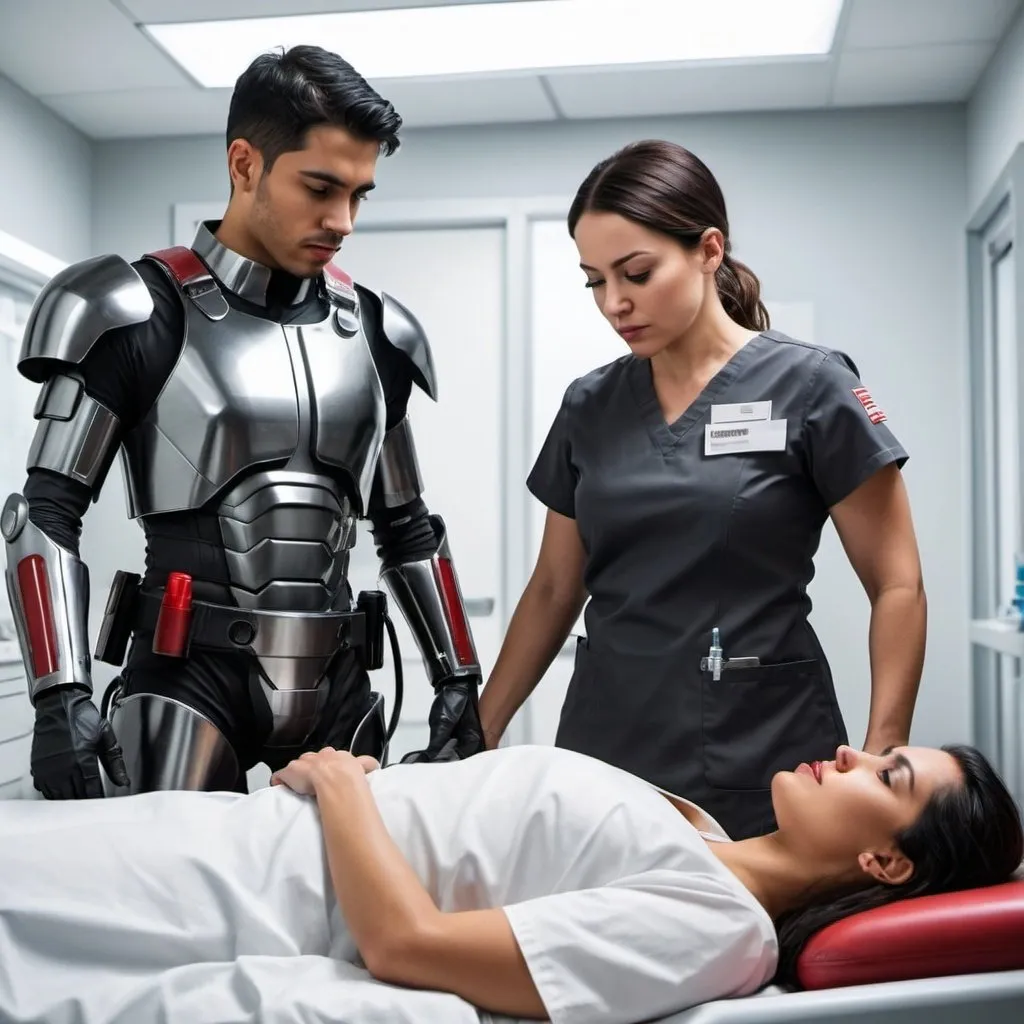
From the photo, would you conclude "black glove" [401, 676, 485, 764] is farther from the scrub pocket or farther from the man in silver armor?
the scrub pocket

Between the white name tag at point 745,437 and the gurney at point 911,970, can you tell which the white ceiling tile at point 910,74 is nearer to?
the white name tag at point 745,437

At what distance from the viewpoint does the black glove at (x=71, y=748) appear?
4.50ft

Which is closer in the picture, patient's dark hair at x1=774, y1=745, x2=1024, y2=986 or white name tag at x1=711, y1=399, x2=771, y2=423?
patient's dark hair at x1=774, y1=745, x2=1024, y2=986

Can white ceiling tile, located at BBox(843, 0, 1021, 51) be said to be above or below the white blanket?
above

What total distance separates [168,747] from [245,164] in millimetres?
751

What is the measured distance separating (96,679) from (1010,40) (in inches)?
122

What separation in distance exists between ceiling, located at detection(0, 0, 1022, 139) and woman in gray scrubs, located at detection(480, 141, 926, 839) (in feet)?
5.23

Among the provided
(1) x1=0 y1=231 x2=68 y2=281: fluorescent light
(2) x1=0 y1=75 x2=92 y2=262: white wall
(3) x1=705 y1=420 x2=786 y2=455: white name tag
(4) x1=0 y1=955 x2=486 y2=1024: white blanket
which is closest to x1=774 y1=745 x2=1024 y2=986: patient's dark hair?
(4) x1=0 y1=955 x2=486 y2=1024: white blanket

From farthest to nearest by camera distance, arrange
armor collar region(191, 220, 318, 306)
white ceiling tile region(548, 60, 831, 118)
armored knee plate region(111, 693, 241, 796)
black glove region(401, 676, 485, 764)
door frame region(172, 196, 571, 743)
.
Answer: door frame region(172, 196, 571, 743) < white ceiling tile region(548, 60, 831, 118) < black glove region(401, 676, 485, 764) < armor collar region(191, 220, 318, 306) < armored knee plate region(111, 693, 241, 796)

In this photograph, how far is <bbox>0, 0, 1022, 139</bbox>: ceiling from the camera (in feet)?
9.73

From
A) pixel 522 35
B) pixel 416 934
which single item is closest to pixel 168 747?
pixel 416 934

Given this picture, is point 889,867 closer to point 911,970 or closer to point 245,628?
point 911,970

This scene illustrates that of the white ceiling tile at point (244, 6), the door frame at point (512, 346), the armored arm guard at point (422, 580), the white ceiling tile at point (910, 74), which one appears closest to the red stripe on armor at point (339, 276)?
the armored arm guard at point (422, 580)

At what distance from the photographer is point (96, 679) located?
3.70m
